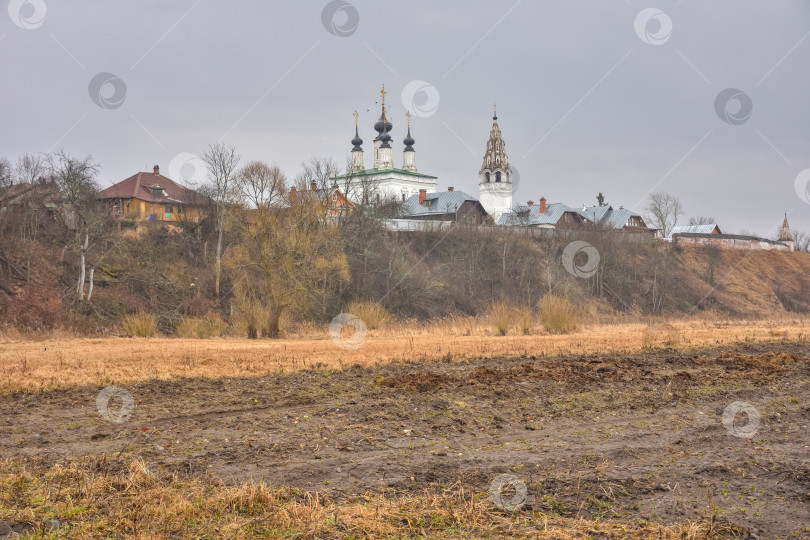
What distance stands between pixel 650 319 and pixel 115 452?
168 feet

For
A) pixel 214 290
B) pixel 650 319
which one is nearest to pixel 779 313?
pixel 650 319

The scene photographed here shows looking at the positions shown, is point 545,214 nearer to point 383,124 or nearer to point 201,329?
point 383,124

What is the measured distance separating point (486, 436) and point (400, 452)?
1691mm

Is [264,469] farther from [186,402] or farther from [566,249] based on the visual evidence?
[566,249]

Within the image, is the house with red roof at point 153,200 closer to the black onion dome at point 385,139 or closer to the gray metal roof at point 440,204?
the gray metal roof at point 440,204

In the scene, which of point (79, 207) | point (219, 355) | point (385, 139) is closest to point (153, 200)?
point (79, 207)

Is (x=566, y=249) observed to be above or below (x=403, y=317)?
above

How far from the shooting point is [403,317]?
50406 mm

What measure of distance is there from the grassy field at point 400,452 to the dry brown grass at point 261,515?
0.9 inches

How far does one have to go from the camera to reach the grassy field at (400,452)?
704 cm

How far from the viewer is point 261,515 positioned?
7.16 m

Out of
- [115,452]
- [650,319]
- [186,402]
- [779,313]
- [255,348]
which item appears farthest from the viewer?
[779,313]

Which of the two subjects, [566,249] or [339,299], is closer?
[339,299]

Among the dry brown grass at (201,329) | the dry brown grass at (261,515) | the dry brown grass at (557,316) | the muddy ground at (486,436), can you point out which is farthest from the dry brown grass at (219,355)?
the dry brown grass at (261,515)
